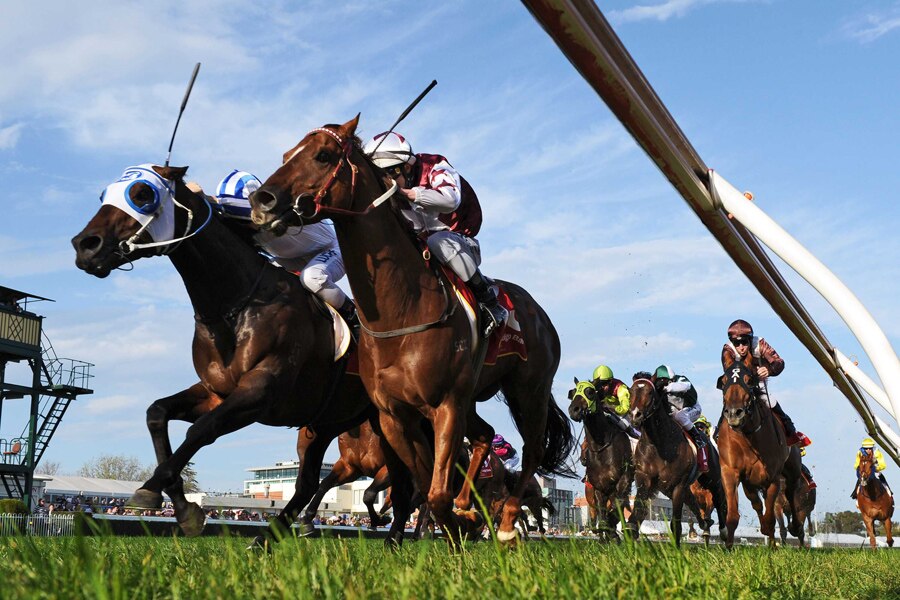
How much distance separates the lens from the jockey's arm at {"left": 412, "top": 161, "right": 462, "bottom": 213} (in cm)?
649

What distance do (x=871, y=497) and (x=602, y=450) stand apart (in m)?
11.8

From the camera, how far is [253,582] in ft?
9.48

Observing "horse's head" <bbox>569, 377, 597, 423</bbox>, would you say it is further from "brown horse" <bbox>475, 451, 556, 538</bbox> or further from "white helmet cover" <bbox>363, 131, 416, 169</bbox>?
"white helmet cover" <bbox>363, 131, 416, 169</bbox>

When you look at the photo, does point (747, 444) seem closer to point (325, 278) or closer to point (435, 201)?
point (325, 278)

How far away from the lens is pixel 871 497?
23.5 metres

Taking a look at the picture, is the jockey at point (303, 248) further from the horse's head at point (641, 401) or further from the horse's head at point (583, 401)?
the horse's head at point (583, 401)

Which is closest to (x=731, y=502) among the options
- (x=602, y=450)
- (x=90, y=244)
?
(x=602, y=450)

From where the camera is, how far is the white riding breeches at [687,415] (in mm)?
14703

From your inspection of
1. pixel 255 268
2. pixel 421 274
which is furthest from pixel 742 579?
pixel 255 268

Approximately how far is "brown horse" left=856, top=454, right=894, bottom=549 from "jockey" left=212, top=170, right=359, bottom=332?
19559mm

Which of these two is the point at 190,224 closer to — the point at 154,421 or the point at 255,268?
the point at 255,268

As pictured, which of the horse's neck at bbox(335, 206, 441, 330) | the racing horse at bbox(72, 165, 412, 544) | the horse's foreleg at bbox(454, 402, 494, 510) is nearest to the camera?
the horse's neck at bbox(335, 206, 441, 330)

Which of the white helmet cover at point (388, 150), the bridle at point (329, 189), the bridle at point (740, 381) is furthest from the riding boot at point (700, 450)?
the bridle at point (329, 189)

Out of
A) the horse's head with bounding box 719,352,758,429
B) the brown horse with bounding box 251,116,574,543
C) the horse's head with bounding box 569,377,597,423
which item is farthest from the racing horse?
the horse's head with bounding box 569,377,597,423
